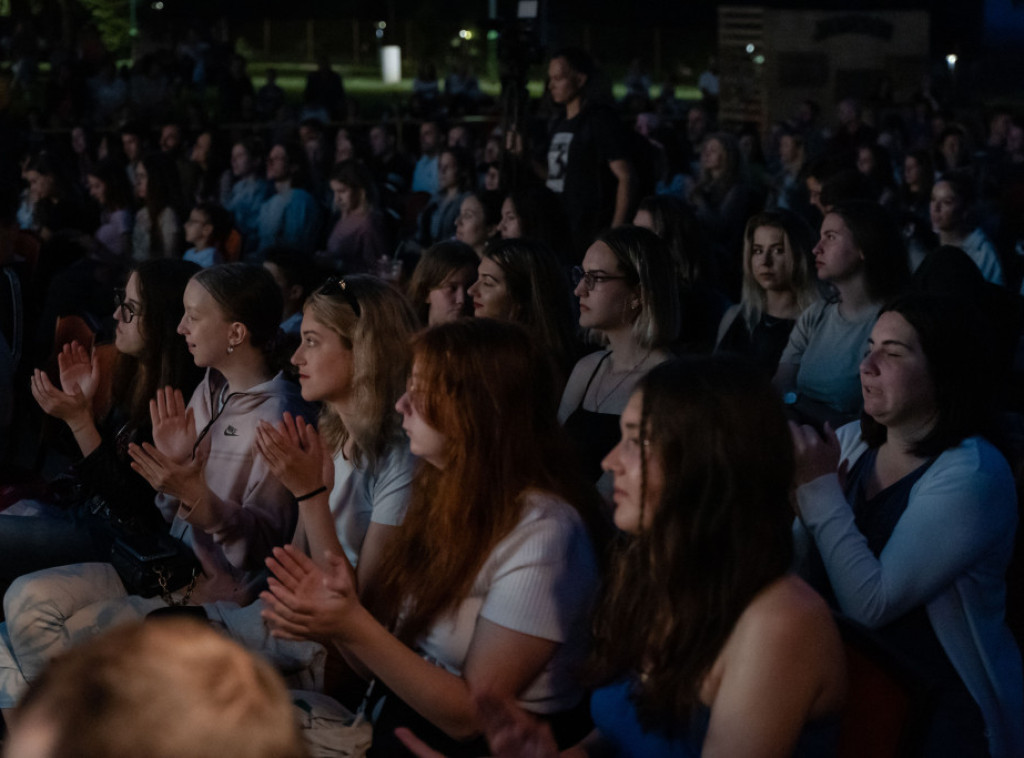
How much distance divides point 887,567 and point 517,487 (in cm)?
67

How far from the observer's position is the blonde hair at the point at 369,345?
279cm

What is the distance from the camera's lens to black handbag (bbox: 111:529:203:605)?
9.49 ft

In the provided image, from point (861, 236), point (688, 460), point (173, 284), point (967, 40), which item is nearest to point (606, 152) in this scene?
point (861, 236)

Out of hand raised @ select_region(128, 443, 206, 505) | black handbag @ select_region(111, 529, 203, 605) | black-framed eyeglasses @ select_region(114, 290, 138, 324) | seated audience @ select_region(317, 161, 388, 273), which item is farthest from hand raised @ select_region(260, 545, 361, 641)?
seated audience @ select_region(317, 161, 388, 273)

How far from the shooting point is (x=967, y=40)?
26.7 m

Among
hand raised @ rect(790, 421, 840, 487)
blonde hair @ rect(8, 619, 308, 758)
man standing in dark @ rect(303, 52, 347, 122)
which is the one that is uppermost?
man standing in dark @ rect(303, 52, 347, 122)

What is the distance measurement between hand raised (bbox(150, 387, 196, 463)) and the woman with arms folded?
1.52 meters

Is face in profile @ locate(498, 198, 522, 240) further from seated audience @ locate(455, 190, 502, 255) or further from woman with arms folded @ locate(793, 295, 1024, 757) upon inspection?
woman with arms folded @ locate(793, 295, 1024, 757)

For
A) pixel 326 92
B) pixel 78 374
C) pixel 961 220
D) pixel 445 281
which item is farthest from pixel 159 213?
pixel 326 92

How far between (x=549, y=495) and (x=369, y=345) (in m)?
0.88

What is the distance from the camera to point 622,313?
11.8 ft

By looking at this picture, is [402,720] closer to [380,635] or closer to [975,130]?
[380,635]

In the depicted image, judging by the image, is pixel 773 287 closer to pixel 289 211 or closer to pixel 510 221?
pixel 510 221

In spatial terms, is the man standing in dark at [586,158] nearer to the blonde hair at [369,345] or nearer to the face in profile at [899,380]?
the blonde hair at [369,345]
